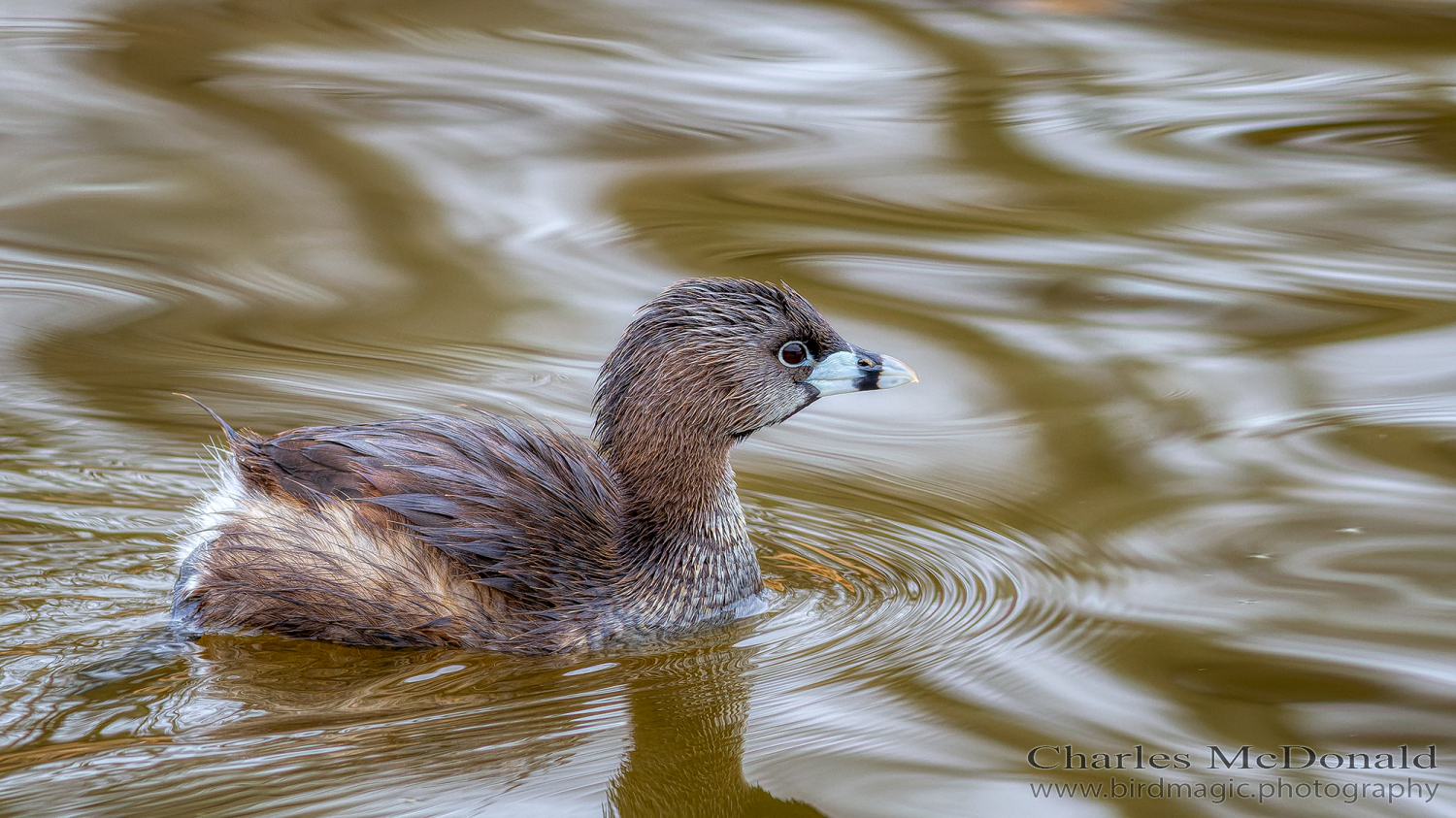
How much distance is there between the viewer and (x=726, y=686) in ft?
15.0

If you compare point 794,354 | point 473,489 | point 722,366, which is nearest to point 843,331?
point 794,354

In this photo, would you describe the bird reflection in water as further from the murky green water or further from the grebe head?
the grebe head

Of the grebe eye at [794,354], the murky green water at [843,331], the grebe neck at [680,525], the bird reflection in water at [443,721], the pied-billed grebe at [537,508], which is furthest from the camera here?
the grebe eye at [794,354]

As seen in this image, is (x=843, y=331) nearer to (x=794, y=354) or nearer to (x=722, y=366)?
(x=794, y=354)

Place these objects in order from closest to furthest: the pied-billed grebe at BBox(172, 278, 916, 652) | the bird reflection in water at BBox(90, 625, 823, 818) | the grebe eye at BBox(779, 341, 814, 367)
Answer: the bird reflection in water at BBox(90, 625, 823, 818) < the pied-billed grebe at BBox(172, 278, 916, 652) < the grebe eye at BBox(779, 341, 814, 367)

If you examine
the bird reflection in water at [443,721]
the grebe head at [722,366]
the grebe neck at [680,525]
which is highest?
the grebe head at [722,366]

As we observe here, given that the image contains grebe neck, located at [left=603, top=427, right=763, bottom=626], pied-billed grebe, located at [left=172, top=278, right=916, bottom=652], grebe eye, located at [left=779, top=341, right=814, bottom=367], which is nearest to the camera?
pied-billed grebe, located at [left=172, top=278, right=916, bottom=652]

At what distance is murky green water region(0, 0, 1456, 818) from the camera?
4184 millimetres

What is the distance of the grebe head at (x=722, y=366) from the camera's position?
17.0ft

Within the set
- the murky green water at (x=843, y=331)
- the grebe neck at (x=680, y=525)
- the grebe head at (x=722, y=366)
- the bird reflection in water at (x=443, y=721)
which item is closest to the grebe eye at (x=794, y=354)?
the grebe head at (x=722, y=366)

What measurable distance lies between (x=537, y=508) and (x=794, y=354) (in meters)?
0.98

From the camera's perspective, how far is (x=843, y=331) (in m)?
6.97

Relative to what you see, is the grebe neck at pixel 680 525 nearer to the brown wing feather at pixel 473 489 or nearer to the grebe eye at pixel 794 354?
the brown wing feather at pixel 473 489

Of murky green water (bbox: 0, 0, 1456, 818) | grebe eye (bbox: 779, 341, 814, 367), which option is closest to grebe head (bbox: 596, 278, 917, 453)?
grebe eye (bbox: 779, 341, 814, 367)
